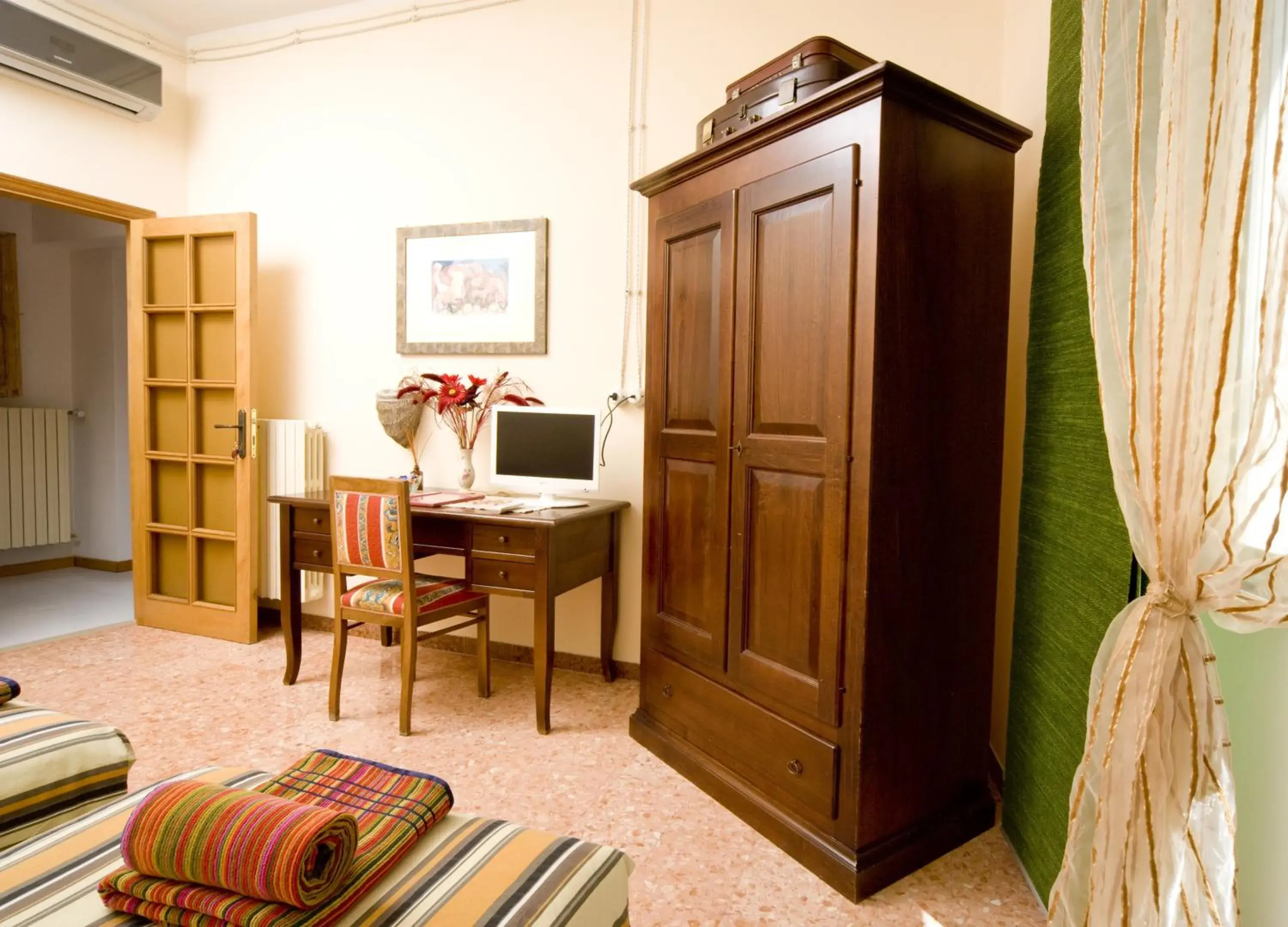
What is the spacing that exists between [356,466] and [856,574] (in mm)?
2740

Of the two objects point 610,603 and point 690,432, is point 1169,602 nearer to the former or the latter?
point 690,432

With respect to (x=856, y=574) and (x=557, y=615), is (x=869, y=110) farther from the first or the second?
(x=557, y=615)

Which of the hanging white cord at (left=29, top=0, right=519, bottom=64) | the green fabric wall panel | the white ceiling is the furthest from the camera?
the white ceiling

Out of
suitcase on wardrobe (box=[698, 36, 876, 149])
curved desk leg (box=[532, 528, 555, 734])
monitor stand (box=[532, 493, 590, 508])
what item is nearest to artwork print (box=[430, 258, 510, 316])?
monitor stand (box=[532, 493, 590, 508])

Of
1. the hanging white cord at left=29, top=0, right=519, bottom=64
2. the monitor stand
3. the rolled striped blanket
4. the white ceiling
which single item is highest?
the white ceiling

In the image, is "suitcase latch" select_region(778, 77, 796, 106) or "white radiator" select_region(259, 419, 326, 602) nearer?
"suitcase latch" select_region(778, 77, 796, 106)

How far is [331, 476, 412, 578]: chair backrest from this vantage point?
2.47 m

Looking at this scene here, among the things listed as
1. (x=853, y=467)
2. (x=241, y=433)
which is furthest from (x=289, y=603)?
(x=853, y=467)

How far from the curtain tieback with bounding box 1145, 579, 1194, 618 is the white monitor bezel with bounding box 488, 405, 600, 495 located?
195 cm

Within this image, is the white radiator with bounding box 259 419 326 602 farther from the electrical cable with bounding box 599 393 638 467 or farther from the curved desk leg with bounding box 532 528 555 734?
the curved desk leg with bounding box 532 528 555 734

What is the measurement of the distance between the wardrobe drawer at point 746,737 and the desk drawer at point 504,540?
1.99 ft

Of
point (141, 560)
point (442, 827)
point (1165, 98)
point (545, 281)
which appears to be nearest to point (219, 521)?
point (141, 560)

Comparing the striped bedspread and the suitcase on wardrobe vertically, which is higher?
the suitcase on wardrobe

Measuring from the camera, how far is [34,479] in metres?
4.78
